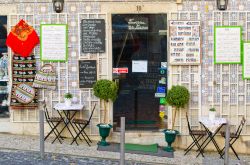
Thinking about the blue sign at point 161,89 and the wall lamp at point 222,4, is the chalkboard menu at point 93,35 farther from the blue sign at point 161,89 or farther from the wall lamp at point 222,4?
the wall lamp at point 222,4

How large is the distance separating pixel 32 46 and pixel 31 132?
1.85 meters

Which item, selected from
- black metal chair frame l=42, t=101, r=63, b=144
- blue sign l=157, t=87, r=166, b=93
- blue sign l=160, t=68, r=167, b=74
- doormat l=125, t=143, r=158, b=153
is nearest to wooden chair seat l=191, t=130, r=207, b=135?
doormat l=125, t=143, r=158, b=153

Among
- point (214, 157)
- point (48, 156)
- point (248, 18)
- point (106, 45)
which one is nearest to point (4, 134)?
point (48, 156)

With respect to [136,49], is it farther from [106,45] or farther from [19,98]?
[19,98]

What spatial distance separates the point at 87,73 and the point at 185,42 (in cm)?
217

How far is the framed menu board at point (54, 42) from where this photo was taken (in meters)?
10.8

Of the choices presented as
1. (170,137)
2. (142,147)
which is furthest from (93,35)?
(170,137)

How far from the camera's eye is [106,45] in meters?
10.8

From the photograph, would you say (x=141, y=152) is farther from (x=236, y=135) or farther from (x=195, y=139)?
(x=236, y=135)

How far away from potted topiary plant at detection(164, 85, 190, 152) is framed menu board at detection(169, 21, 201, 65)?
592 millimetres

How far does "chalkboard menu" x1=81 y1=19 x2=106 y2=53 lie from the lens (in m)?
10.8

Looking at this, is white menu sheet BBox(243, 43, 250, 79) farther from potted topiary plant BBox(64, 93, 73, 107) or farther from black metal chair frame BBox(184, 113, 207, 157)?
potted topiary plant BBox(64, 93, 73, 107)

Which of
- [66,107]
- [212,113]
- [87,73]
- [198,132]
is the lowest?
[198,132]

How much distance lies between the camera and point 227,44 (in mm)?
10672
